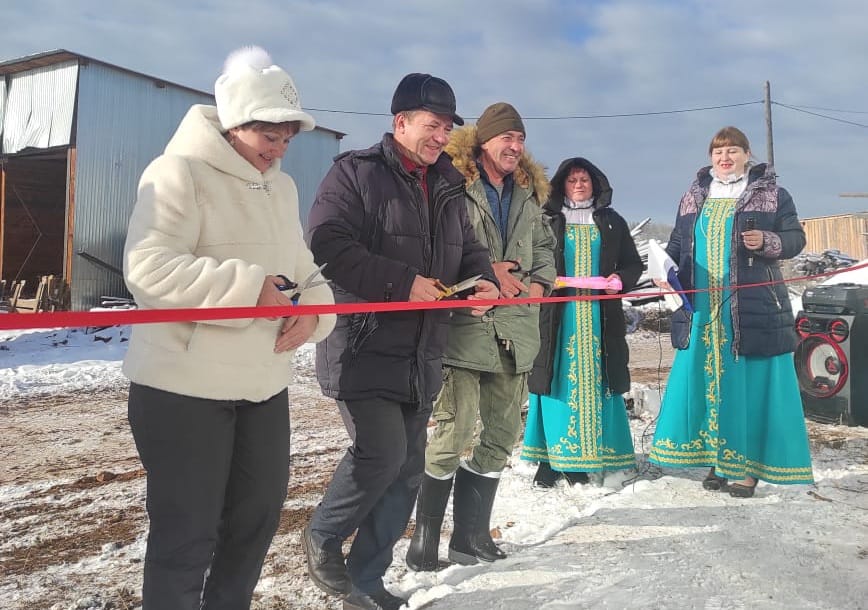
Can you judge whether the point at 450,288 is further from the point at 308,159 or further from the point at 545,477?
the point at 308,159

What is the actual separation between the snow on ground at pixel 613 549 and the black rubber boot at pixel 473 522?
9 centimetres

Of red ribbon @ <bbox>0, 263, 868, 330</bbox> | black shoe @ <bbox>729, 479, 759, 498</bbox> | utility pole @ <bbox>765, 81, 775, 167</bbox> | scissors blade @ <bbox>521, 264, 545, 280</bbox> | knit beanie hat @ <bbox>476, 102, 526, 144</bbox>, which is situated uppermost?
utility pole @ <bbox>765, 81, 775, 167</bbox>

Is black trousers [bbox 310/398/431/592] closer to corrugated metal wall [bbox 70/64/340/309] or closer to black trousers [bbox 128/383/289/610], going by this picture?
black trousers [bbox 128/383/289/610]

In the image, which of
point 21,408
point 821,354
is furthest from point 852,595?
point 21,408

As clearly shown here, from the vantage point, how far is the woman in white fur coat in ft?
5.87

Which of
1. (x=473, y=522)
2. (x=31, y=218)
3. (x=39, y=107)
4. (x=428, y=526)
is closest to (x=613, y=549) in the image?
(x=473, y=522)

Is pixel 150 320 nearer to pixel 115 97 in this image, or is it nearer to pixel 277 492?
pixel 277 492

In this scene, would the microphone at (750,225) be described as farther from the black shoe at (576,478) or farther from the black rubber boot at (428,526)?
the black rubber boot at (428,526)

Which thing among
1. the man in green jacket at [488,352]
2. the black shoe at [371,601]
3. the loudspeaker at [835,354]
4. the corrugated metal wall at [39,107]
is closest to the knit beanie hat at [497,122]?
the man in green jacket at [488,352]

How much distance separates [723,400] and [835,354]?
240 cm

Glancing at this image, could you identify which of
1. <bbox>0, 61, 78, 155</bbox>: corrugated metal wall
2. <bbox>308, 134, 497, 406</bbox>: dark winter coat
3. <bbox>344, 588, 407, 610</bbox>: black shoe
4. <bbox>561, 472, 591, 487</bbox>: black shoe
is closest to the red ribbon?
<bbox>308, 134, 497, 406</bbox>: dark winter coat

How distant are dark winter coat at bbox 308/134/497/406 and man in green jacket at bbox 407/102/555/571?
0.37m

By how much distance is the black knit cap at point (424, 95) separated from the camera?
2.69m

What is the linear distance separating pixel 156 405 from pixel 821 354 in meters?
6.02
